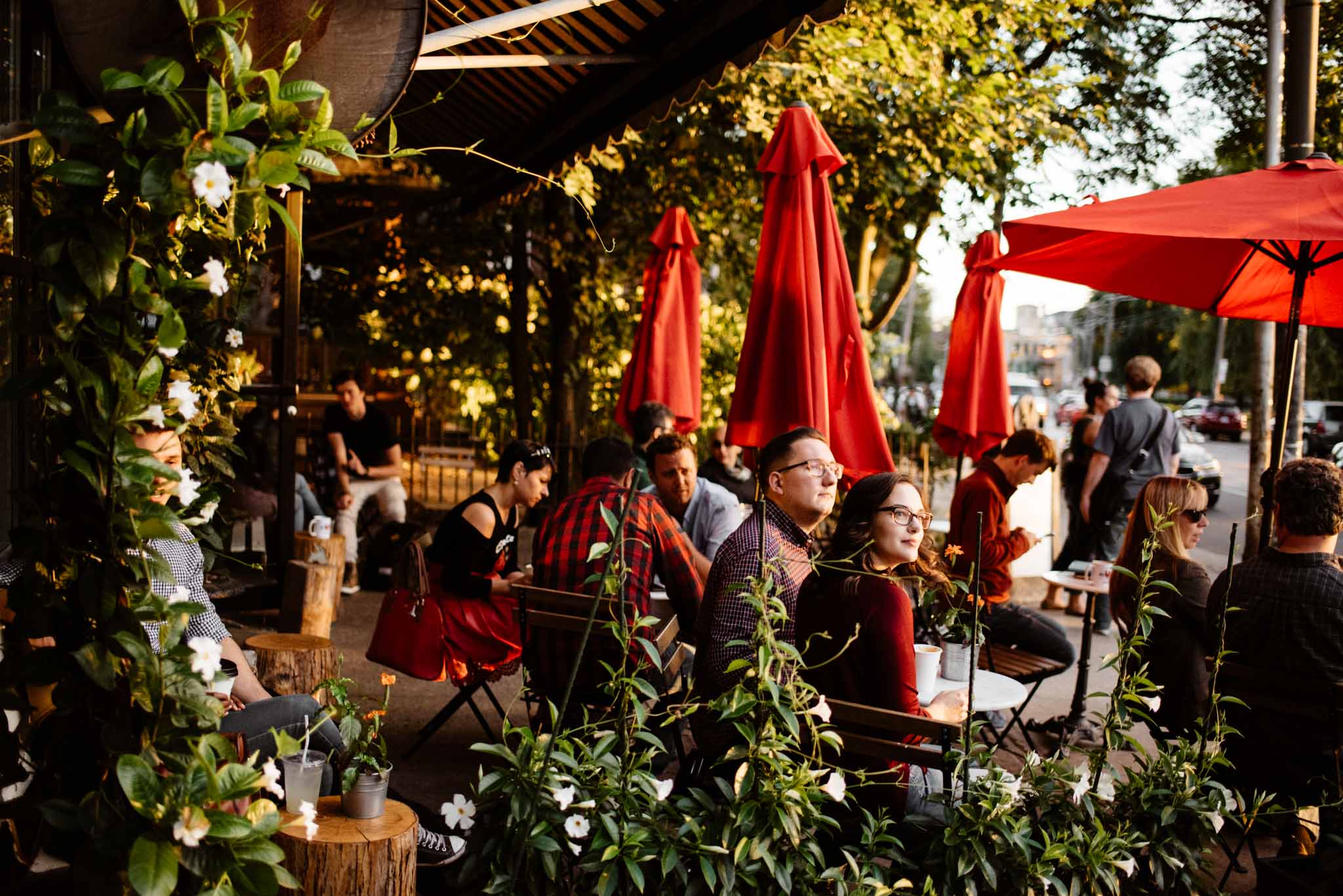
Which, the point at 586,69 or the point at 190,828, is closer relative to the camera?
the point at 190,828

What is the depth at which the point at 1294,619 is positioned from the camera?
366 cm

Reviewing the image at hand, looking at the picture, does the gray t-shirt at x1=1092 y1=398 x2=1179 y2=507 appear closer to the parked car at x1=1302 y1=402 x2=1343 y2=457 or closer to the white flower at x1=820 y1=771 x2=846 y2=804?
the white flower at x1=820 y1=771 x2=846 y2=804

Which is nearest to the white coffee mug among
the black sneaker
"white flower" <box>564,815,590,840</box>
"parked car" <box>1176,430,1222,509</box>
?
"white flower" <box>564,815,590,840</box>

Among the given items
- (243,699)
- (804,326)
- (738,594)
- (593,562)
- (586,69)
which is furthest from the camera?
(586,69)

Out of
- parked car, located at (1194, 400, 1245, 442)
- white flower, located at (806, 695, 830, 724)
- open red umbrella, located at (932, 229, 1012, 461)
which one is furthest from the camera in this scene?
parked car, located at (1194, 400, 1245, 442)

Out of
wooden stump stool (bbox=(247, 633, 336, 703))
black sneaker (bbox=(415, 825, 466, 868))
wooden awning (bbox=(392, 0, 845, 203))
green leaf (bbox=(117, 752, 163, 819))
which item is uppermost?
wooden awning (bbox=(392, 0, 845, 203))

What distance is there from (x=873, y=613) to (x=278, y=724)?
1762 mm

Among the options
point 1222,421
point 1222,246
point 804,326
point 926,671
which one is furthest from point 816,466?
point 1222,421

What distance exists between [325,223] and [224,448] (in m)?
7.59

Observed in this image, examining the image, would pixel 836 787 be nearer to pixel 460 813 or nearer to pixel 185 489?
pixel 460 813

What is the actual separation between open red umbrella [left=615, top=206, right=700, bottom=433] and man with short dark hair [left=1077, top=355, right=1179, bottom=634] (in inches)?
124

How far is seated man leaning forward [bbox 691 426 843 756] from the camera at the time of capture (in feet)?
9.97

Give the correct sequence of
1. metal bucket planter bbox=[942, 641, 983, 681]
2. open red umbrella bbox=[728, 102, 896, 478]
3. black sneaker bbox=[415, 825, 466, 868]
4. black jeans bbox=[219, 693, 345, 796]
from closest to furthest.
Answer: black jeans bbox=[219, 693, 345, 796] → black sneaker bbox=[415, 825, 466, 868] → metal bucket planter bbox=[942, 641, 983, 681] → open red umbrella bbox=[728, 102, 896, 478]

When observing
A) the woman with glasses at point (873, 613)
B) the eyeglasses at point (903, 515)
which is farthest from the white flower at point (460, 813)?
the eyeglasses at point (903, 515)
